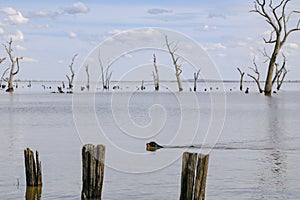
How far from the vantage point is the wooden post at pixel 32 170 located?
51.5ft

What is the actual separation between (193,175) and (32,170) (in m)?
4.85

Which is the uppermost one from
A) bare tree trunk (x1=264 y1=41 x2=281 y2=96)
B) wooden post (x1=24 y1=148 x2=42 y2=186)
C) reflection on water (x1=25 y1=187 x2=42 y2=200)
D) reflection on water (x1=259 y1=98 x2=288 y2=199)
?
bare tree trunk (x1=264 y1=41 x2=281 y2=96)

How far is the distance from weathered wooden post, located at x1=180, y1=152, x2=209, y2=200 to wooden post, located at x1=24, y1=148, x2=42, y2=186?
4.18 meters

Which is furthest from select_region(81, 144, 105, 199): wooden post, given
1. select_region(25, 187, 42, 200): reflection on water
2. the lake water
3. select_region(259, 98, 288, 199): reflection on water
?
select_region(259, 98, 288, 199): reflection on water

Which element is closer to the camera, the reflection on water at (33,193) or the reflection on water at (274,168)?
the reflection on water at (33,193)

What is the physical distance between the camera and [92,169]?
1428 centimetres

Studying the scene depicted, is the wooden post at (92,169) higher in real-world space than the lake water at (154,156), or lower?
higher

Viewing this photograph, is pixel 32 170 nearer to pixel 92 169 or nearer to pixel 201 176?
pixel 92 169

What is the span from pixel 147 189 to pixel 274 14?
58.7m

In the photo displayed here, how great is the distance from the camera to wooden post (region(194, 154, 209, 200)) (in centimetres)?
1330

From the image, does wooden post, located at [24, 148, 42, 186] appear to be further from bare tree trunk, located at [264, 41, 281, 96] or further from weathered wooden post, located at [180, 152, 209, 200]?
bare tree trunk, located at [264, 41, 281, 96]

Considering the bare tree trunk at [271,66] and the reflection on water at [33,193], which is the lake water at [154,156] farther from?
the bare tree trunk at [271,66]

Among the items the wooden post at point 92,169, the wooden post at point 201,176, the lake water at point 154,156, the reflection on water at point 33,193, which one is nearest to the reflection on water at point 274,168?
the lake water at point 154,156

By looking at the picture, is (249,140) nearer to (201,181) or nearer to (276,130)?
(276,130)
